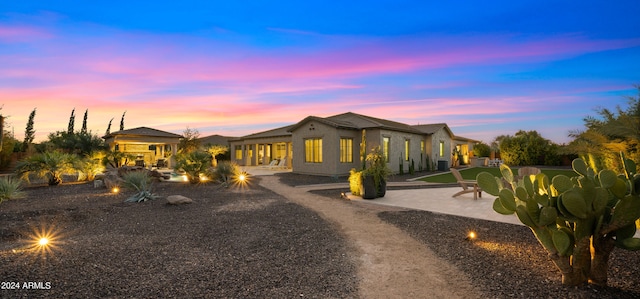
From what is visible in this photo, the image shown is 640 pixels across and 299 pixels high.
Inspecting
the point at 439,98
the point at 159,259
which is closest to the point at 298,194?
the point at 159,259

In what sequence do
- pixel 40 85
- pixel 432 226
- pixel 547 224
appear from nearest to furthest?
Answer: pixel 547 224
pixel 432 226
pixel 40 85

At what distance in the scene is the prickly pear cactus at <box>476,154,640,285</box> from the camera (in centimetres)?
310

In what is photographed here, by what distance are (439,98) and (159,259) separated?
57.7 ft

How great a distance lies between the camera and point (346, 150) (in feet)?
62.6

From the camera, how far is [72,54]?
12125 millimetres

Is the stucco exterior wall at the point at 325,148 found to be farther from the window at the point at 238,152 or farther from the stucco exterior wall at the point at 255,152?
the window at the point at 238,152

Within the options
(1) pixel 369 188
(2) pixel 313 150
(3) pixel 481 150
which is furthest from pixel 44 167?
(3) pixel 481 150

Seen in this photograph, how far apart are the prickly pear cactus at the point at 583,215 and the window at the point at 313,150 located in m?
15.7

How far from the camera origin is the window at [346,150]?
18703 mm

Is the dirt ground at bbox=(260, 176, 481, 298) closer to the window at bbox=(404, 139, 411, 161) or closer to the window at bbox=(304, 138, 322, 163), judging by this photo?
the window at bbox=(304, 138, 322, 163)

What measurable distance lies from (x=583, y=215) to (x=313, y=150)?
1681 cm

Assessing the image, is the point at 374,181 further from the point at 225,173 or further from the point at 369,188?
the point at 225,173

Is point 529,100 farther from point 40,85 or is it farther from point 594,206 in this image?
point 40,85

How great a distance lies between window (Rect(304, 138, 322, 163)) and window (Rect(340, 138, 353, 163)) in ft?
4.42
